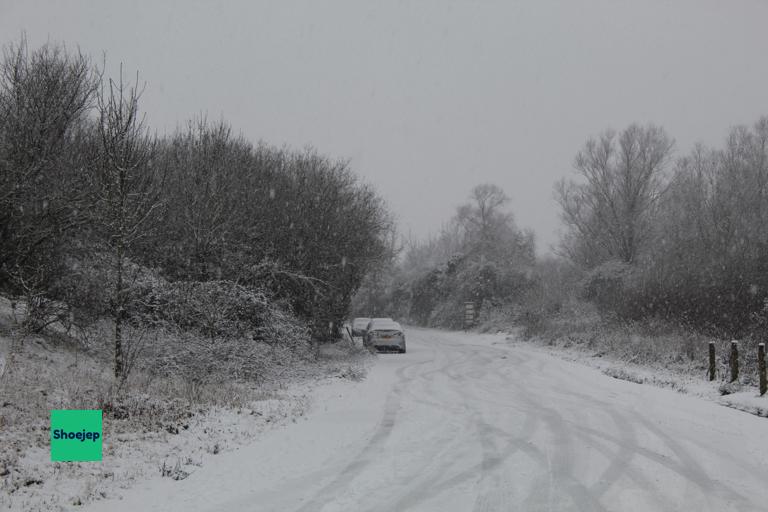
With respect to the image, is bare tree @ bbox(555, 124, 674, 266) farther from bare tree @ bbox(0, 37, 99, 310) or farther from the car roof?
bare tree @ bbox(0, 37, 99, 310)

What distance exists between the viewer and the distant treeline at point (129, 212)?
11477 mm

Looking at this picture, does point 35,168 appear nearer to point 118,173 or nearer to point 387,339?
point 118,173

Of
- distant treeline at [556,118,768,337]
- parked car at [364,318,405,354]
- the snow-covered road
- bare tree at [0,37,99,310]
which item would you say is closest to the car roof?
parked car at [364,318,405,354]

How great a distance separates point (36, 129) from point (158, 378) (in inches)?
233

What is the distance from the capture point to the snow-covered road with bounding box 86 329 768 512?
5.51m

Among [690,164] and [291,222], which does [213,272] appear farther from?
[690,164]

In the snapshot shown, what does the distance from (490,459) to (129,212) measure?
339 inches

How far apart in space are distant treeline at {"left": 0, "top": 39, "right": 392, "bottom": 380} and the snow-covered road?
5.41 meters

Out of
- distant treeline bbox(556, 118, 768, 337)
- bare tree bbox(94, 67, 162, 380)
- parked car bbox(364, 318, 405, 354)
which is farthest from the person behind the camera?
parked car bbox(364, 318, 405, 354)

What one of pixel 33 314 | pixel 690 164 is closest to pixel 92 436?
pixel 33 314

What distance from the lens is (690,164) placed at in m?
37.5

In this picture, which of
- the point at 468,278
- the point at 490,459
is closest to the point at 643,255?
the point at 468,278

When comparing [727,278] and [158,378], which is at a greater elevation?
[727,278]

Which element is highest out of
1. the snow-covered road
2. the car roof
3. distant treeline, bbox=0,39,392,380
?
distant treeline, bbox=0,39,392,380
